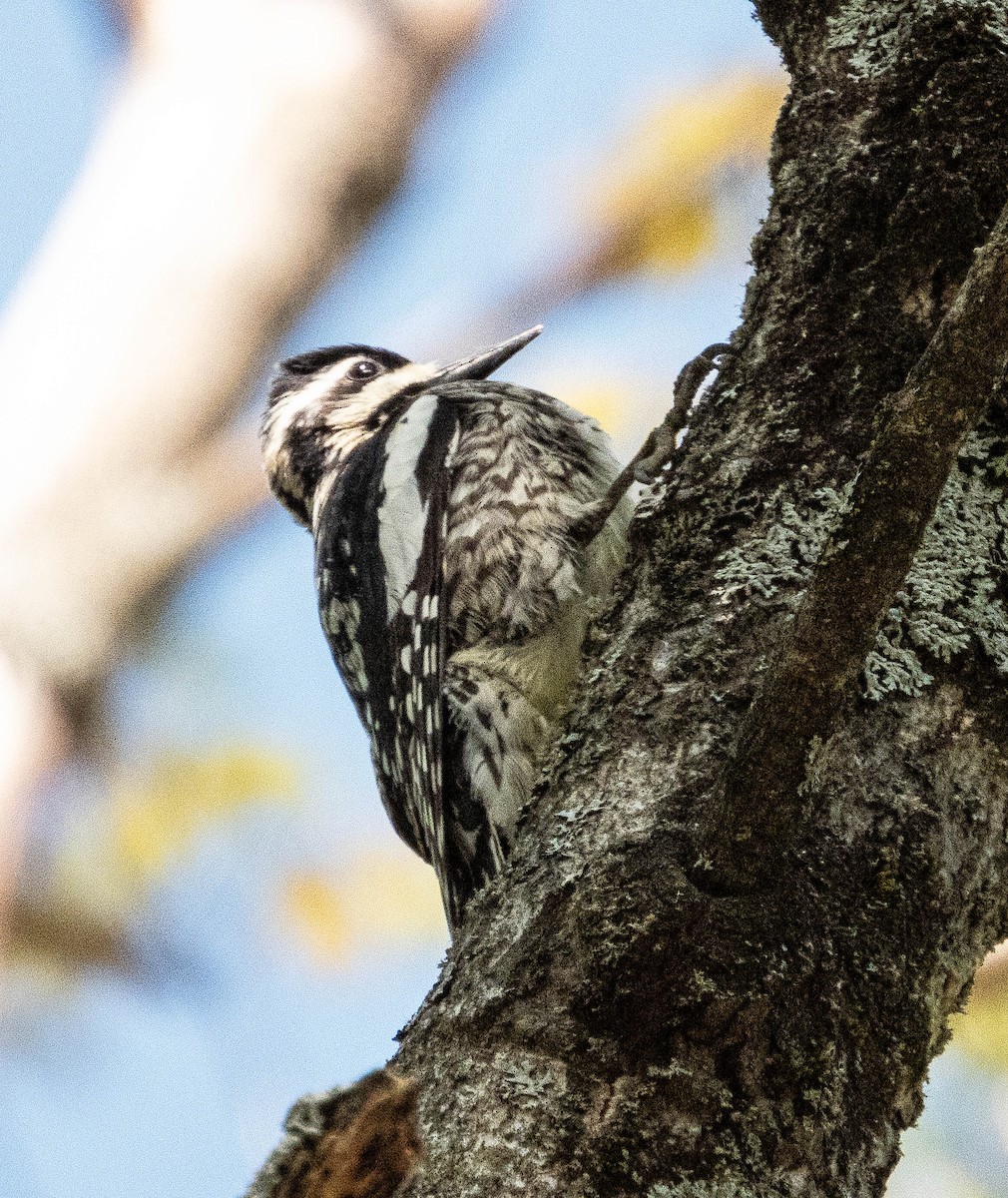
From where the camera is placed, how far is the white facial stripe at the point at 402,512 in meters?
3.10

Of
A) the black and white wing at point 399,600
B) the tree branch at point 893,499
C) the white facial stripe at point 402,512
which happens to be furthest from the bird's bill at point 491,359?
the tree branch at point 893,499

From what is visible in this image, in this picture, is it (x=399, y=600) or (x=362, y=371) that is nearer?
(x=399, y=600)

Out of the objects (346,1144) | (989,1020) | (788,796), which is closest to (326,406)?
(989,1020)

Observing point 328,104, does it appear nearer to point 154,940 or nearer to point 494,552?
point 494,552

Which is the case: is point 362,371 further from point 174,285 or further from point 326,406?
point 174,285

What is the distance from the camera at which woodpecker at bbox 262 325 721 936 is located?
277 cm

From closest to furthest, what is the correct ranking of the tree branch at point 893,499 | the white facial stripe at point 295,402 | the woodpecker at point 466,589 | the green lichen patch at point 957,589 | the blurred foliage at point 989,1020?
the tree branch at point 893,499 < the green lichen patch at point 957,589 < the woodpecker at point 466,589 < the blurred foliage at point 989,1020 < the white facial stripe at point 295,402

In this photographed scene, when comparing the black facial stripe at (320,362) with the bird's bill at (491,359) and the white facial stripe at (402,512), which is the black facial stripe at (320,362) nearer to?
the bird's bill at (491,359)

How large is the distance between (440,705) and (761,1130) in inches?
59.7

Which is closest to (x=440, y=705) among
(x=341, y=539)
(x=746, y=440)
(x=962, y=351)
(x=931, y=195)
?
(x=341, y=539)

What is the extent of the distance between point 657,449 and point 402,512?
678 millimetres

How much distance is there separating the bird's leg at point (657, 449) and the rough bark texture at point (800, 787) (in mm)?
512

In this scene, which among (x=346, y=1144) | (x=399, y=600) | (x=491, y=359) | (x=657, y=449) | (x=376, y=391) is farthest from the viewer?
(x=376, y=391)

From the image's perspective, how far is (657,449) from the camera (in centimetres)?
273
